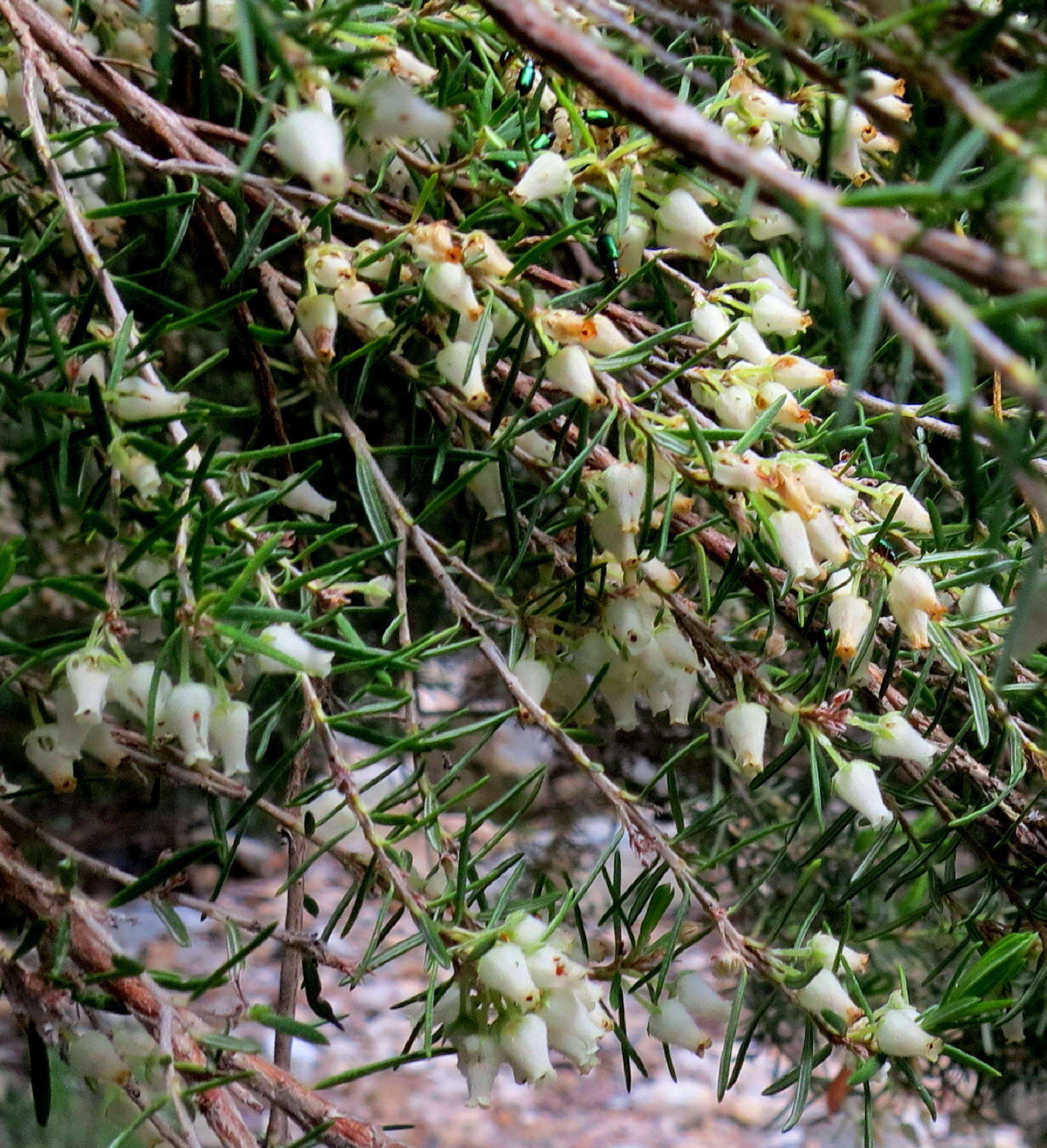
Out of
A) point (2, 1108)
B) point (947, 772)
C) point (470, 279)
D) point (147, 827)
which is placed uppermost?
point (470, 279)

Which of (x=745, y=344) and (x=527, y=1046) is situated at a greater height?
(x=745, y=344)

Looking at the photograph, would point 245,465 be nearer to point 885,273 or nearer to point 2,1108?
point 885,273

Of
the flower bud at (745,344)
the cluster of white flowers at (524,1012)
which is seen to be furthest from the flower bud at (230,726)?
the flower bud at (745,344)

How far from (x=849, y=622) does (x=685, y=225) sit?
0.15 m

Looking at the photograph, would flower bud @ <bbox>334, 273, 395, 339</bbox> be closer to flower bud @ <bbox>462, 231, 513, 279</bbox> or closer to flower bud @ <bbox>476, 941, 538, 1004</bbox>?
flower bud @ <bbox>462, 231, 513, 279</bbox>

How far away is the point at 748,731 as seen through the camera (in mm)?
403

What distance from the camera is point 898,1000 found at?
39 centimetres

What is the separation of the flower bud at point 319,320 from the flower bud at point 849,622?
0.20 metres

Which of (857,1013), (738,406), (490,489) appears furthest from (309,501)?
(857,1013)

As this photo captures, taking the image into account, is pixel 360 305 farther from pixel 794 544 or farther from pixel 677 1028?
pixel 677 1028

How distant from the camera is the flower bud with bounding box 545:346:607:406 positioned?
0.36 meters

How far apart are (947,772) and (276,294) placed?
1.16 feet

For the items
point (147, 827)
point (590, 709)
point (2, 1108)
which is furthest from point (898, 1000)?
point (147, 827)

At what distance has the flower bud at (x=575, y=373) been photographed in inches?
14.2
